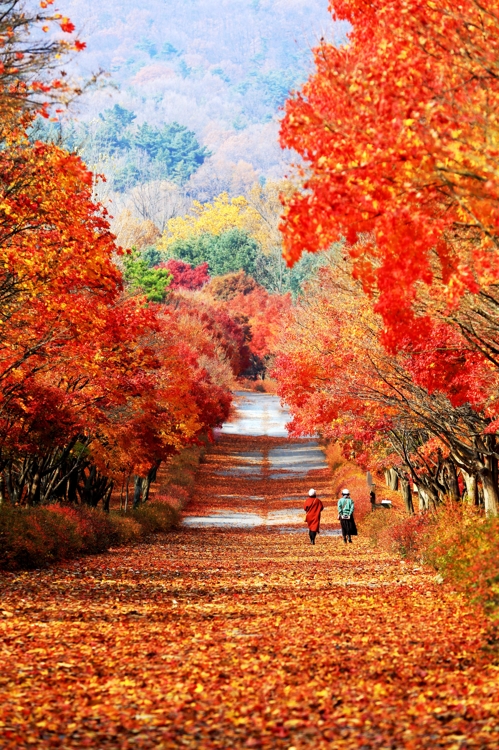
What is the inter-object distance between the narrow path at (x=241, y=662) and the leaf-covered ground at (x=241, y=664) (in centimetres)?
2

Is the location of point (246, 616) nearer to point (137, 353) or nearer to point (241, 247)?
point (137, 353)

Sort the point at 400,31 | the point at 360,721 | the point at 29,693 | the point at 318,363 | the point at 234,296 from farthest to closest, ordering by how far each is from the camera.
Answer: the point at 234,296 → the point at 318,363 → the point at 400,31 → the point at 29,693 → the point at 360,721

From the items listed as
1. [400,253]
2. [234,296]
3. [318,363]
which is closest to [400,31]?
[400,253]

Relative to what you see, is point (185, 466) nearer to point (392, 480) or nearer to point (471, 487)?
point (392, 480)

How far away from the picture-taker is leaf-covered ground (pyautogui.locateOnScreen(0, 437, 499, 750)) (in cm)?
722

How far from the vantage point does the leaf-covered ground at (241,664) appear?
7223 mm

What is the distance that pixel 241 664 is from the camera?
31.2 feet

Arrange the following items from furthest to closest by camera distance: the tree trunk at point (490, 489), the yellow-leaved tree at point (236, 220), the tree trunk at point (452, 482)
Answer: the yellow-leaved tree at point (236, 220)
the tree trunk at point (452, 482)
the tree trunk at point (490, 489)

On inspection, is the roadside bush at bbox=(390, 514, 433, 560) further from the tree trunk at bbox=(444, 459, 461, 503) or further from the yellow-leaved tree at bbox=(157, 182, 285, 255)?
the yellow-leaved tree at bbox=(157, 182, 285, 255)

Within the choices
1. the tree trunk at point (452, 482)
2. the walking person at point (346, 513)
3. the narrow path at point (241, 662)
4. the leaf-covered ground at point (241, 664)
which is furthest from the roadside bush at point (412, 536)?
the walking person at point (346, 513)

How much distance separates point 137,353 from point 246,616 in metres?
12.8

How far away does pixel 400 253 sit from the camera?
10.1 meters

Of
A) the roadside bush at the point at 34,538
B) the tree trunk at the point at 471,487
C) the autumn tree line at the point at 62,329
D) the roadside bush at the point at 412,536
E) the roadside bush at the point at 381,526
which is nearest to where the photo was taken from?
the autumn tree line at the point at 62,329

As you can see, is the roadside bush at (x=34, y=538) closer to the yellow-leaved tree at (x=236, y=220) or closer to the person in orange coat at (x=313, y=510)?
the person in orange coat at (x=313, y=510)
